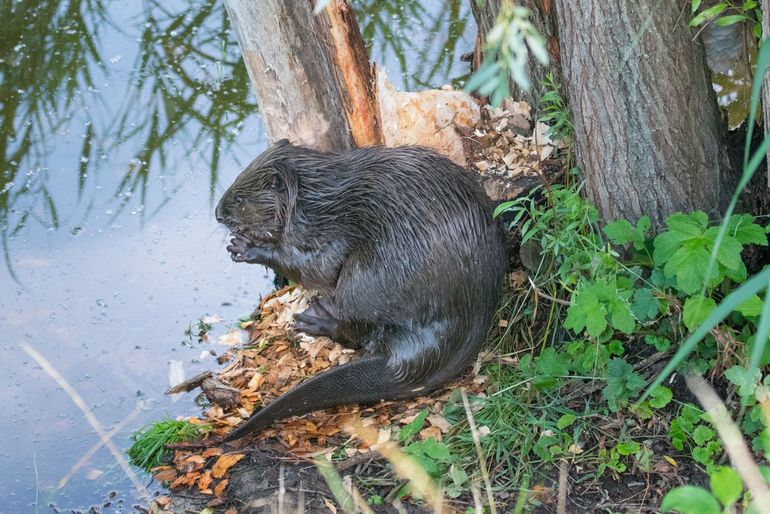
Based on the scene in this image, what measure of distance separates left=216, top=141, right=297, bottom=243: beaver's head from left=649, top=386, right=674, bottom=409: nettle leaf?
128 centimetres

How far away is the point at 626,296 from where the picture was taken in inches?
99.5

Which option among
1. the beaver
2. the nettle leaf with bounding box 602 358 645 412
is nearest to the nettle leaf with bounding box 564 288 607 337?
the nettle leaf with bounding box 602 358 645 412

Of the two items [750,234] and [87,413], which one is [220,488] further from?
[750,234]

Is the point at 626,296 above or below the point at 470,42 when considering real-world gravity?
below

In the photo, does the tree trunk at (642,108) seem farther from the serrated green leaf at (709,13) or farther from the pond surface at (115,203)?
the pond surface at (115,203)

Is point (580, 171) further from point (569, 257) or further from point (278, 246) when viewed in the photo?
point (278, 246)

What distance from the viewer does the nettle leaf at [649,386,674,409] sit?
2.59 m

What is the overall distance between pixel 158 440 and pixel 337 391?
2.09ft

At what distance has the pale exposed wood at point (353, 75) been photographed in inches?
135

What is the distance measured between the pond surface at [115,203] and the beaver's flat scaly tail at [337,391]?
20.6 inches

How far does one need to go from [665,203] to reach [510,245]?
0.60 metres

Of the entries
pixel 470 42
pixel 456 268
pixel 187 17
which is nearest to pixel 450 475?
pixel 456 268

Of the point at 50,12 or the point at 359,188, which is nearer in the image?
the point at 359,188

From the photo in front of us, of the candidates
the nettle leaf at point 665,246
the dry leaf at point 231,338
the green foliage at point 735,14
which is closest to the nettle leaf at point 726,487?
the nettle leaf at point 665,246
